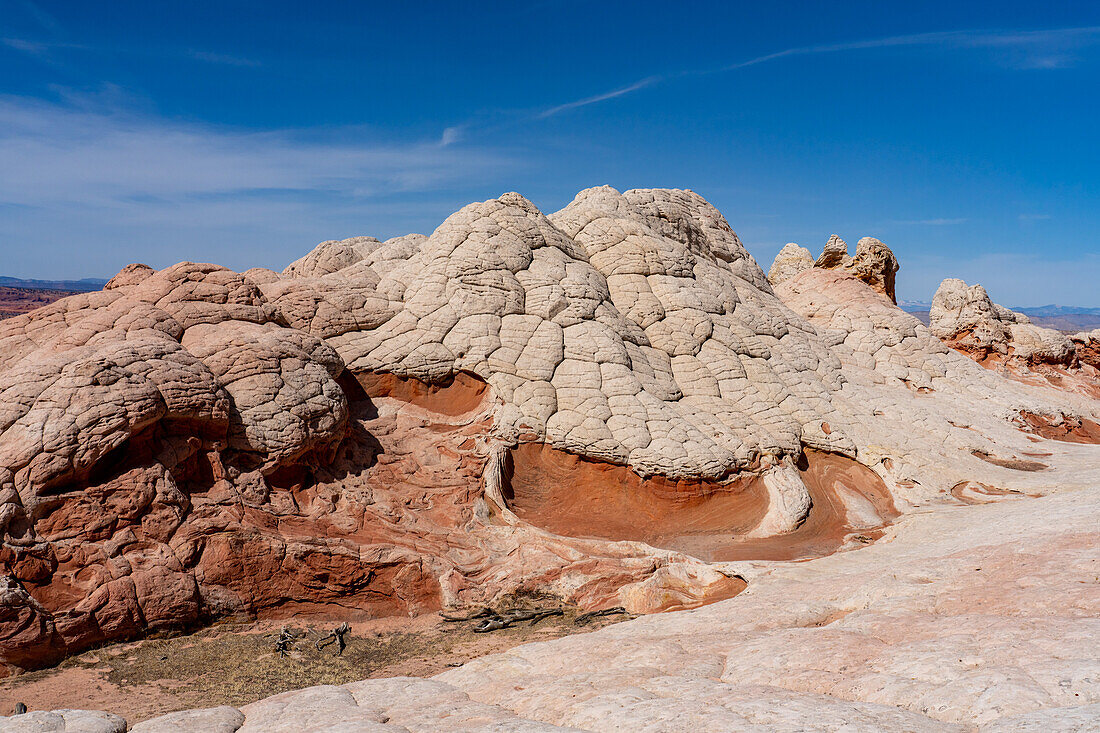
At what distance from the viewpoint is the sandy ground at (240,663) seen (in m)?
6.70

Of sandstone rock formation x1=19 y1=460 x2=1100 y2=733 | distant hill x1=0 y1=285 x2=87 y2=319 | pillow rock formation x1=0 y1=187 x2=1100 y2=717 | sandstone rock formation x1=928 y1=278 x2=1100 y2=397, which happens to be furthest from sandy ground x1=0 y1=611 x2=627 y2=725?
distant hill x1=0 y1=285 x2=87 y2=319

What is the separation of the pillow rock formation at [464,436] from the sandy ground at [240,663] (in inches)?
12.3

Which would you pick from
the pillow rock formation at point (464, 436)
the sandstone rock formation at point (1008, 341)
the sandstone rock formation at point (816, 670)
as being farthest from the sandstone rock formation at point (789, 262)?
the sandstone rock formation at point (816, 670)

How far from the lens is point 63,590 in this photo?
763cm

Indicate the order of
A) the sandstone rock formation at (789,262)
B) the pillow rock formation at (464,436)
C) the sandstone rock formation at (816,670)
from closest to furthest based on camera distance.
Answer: the sandstone rock formation at (816,670) → the pillow rock formation at (464,436) → the sandstone rock formation at (789,262)

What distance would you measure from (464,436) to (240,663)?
183 inches

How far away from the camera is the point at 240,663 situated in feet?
→ 24.8

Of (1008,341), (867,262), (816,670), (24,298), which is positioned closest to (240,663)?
(816,670)

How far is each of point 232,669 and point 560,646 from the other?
3899 millimetres

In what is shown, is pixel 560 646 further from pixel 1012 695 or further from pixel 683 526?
pixel 683 526

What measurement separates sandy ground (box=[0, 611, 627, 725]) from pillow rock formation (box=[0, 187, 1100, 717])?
31cm

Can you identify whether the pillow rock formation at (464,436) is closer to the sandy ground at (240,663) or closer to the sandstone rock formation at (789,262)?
the sandy ground at (240,663)

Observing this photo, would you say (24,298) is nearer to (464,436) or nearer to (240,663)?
→ (464,436)

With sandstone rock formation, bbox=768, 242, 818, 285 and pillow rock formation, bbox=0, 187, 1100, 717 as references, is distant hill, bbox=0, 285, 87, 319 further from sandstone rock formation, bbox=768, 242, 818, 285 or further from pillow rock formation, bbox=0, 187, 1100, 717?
pillow rock formation, bbox=0, 187, 1100, 717
